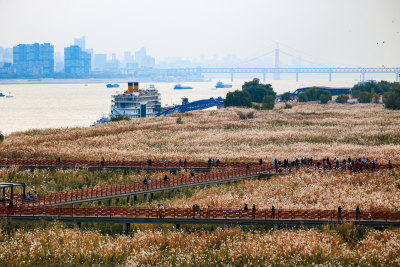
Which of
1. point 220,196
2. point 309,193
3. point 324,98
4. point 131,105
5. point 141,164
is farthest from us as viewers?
point 324,98

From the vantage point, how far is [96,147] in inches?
2805

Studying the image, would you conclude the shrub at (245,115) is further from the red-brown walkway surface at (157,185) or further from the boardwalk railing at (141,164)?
the red-brown walkway surface at (157,185)

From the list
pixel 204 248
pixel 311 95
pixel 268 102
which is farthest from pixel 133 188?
pixel 311 95

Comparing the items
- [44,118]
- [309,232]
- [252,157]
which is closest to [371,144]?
[252,157]

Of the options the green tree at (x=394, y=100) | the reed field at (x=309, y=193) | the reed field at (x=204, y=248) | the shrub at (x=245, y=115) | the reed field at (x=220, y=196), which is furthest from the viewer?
the green tree at (x=394, y=100)

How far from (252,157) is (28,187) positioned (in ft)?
80.9

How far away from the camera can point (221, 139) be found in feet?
255

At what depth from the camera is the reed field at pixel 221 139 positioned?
208 ft

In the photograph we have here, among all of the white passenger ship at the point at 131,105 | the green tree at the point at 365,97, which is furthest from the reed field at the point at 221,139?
the green tree at the point at 365,97

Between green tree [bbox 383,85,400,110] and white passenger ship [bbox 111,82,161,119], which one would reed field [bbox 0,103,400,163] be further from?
white passenger ship [bbox 111,82,161,119]

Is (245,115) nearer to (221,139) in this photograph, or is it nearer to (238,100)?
(238,100)

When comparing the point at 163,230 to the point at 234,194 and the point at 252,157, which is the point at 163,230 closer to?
the point at 234,194

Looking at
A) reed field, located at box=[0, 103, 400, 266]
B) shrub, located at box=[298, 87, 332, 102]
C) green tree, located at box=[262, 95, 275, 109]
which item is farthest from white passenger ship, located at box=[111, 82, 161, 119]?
shrub, located at box=[298, 87, 332, 102]

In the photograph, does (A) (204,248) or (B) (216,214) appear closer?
(A) (204,248)
